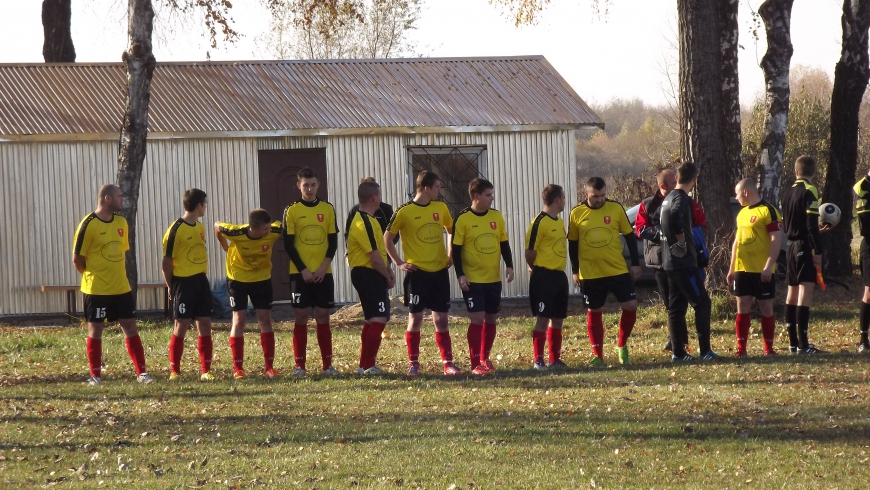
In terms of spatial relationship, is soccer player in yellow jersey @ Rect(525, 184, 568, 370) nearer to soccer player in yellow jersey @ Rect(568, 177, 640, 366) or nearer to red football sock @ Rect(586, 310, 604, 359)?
soccer player in yellow jersey @ Rect(568, 177, 640, 366)

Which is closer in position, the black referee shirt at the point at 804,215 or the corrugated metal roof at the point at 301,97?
the black referee shirt at the point at 804,215

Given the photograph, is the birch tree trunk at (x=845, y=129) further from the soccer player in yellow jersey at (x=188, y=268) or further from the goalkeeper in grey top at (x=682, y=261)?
the soccer player in yellow jersey at (x=188, y=268)

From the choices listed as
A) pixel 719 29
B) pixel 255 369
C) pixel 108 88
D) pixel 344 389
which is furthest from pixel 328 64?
pixel 344 389

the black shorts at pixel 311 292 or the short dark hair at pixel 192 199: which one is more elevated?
the short dark hair at pixel 192 199

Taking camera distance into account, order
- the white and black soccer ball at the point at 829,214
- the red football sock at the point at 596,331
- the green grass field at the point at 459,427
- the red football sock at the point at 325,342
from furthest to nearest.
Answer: the white and black soccer ball at the point at 829,214 < the red football sock at the point at 596,331 < the red football sock at the point at 325,342 < the green grass field at the point at 459,427

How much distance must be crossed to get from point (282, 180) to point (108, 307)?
9.14 metres

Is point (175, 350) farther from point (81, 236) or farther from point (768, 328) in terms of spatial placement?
point (768, 328)

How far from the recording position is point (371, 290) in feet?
32.1

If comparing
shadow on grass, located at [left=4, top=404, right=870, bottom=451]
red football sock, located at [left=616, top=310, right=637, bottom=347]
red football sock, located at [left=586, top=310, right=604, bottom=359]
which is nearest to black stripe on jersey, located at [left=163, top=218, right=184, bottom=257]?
shadow on grass, located at [left=4, top=404, right=870, bottom=451]

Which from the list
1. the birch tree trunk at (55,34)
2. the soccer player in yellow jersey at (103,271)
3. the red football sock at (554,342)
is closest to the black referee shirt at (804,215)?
the red football sock at (554,342)

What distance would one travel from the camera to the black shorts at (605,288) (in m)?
10.1

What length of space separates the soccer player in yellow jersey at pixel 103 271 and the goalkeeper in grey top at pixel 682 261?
5.28 m

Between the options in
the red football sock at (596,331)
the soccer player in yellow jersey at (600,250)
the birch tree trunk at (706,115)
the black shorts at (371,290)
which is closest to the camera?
the black shorts at (371,290)

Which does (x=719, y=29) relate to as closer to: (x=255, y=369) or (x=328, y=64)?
(x=255, y=369)
